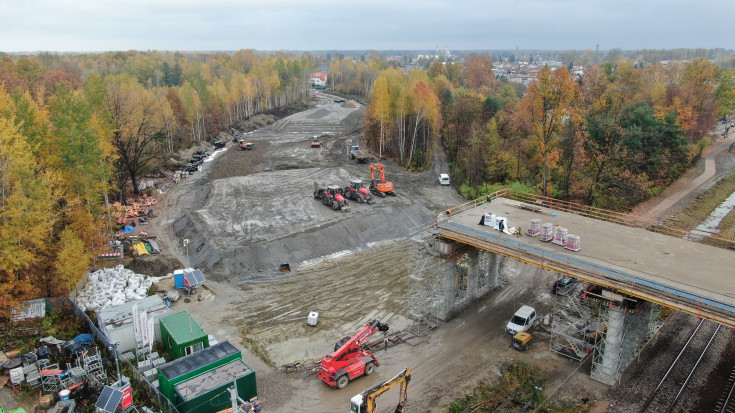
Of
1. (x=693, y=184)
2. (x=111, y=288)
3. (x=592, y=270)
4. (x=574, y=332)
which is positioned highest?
(x=592, y=270)

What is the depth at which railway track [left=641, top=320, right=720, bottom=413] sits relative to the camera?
20.8 metres

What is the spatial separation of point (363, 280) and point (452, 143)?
34544mm

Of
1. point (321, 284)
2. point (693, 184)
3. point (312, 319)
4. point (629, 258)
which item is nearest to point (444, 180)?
point (693, 184)

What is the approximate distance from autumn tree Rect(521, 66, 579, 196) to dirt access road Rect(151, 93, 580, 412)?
11733 millimetres

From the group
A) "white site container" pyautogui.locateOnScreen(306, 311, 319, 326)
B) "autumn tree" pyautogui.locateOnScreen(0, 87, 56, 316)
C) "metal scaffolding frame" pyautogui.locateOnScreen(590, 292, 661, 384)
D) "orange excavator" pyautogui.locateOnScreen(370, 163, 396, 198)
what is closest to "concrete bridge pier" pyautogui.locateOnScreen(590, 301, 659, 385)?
"metal scaffolding frame" pyautogui.locateOnScreen(590, 292, 661, 384)

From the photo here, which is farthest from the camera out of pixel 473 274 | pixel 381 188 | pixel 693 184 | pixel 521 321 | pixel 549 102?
pixel 381 188

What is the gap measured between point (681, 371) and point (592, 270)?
711 cm

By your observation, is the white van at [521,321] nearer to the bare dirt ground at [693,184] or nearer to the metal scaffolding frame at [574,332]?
the metal scaffolding frame at [574,332]

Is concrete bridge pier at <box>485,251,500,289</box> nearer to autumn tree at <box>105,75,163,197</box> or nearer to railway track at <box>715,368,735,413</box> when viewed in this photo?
railway track at <box>715,368,735,413</box>

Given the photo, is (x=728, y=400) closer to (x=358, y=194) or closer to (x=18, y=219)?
(x=358, y=194)

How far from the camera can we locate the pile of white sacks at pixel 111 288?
1107 inches

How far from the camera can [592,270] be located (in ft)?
70.8

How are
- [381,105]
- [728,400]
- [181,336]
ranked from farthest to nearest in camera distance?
[381,105], [181,336], [728,400]

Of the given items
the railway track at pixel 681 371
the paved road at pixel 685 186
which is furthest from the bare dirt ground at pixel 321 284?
the paved road at pixel 685 186
